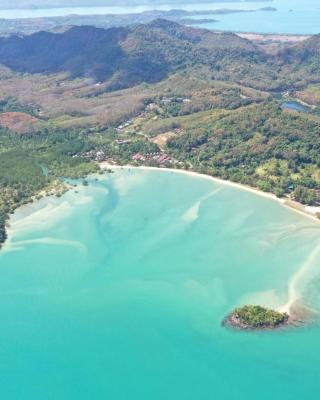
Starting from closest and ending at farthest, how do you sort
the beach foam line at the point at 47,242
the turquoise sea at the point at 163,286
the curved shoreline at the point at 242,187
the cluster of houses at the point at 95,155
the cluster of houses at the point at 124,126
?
1. the turquoise sea at the point at 163,286
2. the beach foam line at the point at 47,242
3. the curved shoreline at the point at 242,187
4. the cluster of houses at the point at 95,155
5. the cluster of houses at the point at 124,126

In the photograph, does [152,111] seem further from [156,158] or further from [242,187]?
[242,187]

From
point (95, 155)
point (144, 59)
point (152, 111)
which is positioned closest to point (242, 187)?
point (95, 155)

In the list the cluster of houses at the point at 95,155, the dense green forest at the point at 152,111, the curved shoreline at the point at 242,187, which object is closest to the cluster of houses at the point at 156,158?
the dense green forest at the point at 152,111

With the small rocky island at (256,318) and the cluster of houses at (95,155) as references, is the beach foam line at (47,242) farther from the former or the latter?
the cluster of houses at (95,155)

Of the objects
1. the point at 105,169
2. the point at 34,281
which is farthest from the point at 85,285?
the point at 105,169

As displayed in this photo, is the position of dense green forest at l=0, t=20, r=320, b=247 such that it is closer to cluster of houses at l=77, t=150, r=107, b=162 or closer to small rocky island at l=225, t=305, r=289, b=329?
cluster of houses at l=77, t=150, r=107, b=162

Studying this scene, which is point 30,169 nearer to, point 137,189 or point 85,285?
point 137,189

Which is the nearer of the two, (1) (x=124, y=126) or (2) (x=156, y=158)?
(2) (x=156, y=158)
